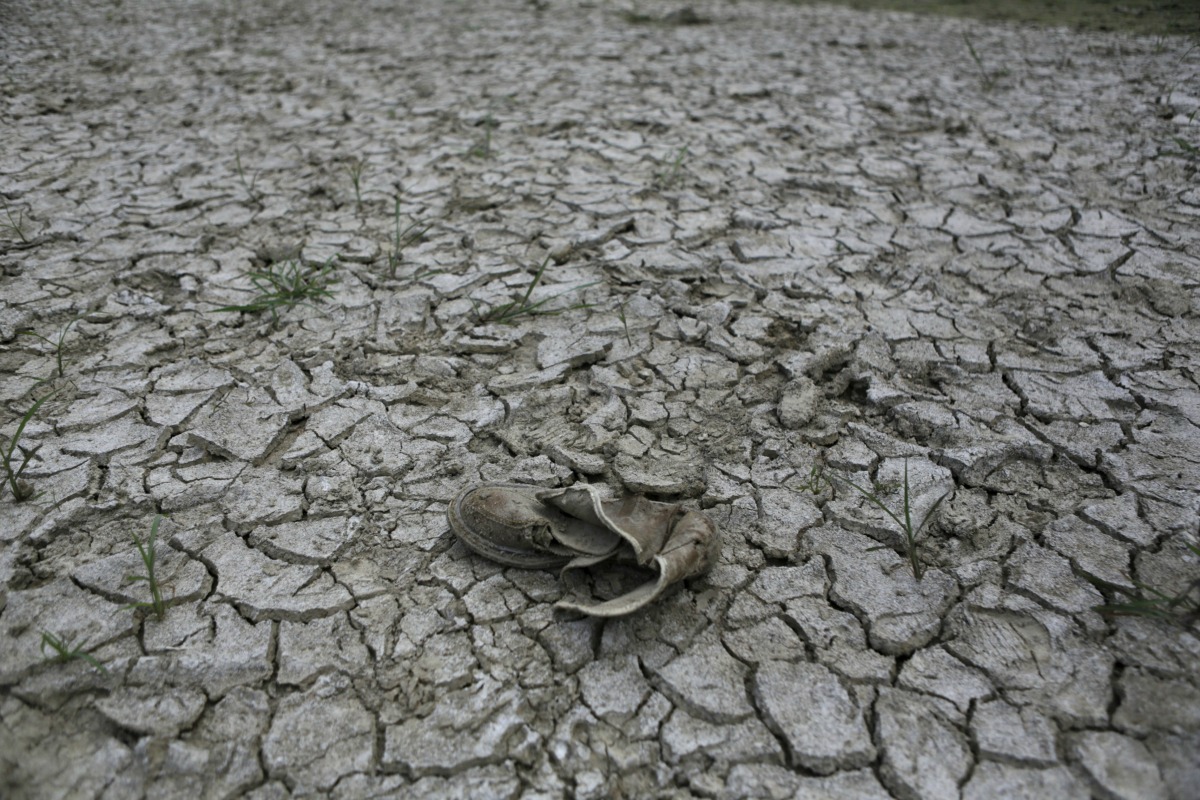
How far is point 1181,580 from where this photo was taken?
1550 mm

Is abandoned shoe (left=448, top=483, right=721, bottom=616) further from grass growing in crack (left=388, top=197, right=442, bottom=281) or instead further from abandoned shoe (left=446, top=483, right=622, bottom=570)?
grass growing in crack (left=388, top=197, right=442, bottom=281)

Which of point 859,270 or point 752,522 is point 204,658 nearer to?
point 752,522

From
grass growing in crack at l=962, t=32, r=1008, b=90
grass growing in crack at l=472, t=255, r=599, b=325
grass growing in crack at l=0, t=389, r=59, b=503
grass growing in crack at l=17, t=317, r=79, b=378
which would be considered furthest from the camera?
grass growing in crack at l=962, t=32, r=1008, b=90

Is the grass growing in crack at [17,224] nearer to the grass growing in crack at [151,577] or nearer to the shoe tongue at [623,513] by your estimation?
the grass growing in crack at [151,577]

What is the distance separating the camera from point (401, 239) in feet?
9.46

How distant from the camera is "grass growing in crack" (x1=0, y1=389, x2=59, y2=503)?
179cm

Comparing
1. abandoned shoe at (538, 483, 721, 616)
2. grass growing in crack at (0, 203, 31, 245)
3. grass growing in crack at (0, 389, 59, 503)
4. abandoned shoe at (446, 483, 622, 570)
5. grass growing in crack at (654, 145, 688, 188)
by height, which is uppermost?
grass growing in crack at (654, 145, 688, 188)

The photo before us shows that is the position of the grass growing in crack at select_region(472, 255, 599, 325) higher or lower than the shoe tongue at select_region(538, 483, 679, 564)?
higher

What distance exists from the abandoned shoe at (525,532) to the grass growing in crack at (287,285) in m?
1.12

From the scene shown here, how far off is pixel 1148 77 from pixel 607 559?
410 centimetres

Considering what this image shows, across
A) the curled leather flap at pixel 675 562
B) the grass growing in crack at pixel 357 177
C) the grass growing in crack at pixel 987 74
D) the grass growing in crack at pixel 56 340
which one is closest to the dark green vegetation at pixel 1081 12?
the grass growing in crack at pixel 987 74

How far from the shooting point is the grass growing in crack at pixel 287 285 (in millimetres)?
2494

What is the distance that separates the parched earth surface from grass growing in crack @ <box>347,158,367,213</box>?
48mm

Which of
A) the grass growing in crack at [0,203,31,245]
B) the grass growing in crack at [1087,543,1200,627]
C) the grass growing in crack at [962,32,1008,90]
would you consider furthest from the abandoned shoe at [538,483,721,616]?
the grass growing in crack at [962,32,1008,90]
